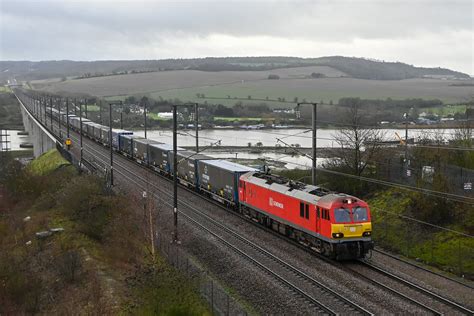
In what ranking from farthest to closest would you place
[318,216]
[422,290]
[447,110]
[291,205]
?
[447,110]
[291,205]
[318,216]
[422,290]

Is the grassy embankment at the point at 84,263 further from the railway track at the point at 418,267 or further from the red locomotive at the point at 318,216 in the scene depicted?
the railway track at the point at 418,267

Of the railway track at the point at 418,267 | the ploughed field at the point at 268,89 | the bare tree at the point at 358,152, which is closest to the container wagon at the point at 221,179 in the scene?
the bare tree at the point at 358,152

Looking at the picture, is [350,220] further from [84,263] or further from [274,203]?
[84,263]

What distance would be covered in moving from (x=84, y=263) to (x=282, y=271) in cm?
1061

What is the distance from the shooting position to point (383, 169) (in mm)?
45219

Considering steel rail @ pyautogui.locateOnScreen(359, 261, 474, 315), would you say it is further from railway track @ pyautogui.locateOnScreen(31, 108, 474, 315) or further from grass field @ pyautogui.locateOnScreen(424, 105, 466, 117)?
grass field @ pyautogui.locateOnScreen(424, 105, 466, 117)

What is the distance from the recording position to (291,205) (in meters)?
33.8

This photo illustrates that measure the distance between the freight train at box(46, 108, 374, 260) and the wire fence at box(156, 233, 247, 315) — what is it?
20.4 ft

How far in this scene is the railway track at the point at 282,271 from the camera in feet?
76.9

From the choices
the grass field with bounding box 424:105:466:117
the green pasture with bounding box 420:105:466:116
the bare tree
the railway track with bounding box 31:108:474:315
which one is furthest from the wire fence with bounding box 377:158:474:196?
the grass field with bounding box 424:105:466:117

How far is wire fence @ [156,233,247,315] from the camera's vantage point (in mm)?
23422

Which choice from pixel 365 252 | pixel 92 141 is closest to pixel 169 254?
pixel 365 252

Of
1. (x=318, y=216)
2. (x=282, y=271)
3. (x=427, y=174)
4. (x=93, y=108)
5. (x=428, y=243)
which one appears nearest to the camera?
(x=282, y=271)

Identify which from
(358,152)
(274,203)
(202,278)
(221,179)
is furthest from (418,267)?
(221,179)
